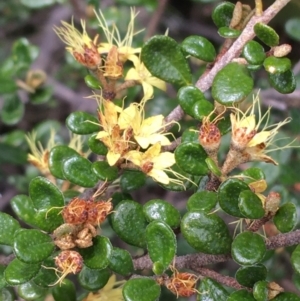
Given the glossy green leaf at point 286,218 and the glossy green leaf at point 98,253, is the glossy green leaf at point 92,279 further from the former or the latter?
the glossy green leaf at point 286,218

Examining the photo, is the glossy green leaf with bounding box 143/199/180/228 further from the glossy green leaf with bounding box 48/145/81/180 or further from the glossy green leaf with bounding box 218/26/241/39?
the glossy green leaf with bounding box 218/26/241/39

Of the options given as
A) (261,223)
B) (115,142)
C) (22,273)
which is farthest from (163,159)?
(22,273)

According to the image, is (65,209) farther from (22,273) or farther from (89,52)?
(89,52)

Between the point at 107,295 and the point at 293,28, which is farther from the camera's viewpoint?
the point at 293,28

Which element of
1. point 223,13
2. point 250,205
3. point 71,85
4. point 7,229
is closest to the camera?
point 250,205

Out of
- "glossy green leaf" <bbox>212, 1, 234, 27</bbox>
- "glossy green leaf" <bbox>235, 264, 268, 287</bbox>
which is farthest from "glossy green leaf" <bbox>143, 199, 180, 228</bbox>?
"glossy green leaf" <bbox>212, 1, 234, 27</bbox>

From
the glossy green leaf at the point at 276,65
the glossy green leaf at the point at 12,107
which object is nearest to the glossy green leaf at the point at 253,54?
the glossy green leaf at the point at 276,65

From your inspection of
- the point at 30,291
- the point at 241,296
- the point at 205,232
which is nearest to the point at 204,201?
the point at 205,232

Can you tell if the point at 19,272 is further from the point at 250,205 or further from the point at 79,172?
the point at 250,205
